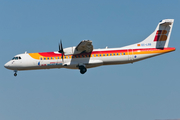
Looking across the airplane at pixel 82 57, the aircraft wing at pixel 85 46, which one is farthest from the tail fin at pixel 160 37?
the aircraft wing at pixel 85 46

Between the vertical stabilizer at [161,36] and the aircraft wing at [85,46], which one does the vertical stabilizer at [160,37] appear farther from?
the aircraft wing at [85,46]

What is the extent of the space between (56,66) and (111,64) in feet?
21.1

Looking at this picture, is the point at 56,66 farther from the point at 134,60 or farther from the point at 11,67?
the point at 134,60

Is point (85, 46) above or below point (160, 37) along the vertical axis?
below

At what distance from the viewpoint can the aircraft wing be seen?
30.3 meters

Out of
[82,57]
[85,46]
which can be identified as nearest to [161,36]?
[85,46]

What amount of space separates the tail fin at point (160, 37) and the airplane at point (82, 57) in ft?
1.36

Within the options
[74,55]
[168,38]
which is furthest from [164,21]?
[74,55]

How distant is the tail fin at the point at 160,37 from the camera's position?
33.2m

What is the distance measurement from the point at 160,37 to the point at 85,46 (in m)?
9.55

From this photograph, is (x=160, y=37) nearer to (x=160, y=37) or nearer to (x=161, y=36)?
(x=160, y=37)

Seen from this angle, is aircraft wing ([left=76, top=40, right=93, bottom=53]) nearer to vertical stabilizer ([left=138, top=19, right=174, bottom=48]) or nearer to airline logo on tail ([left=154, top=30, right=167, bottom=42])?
vertical stabilizer ([left=138, top=19, right=174, bottom=48])

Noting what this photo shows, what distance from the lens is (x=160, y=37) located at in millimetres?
33656

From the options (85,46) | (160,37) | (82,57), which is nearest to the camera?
(85,46)
